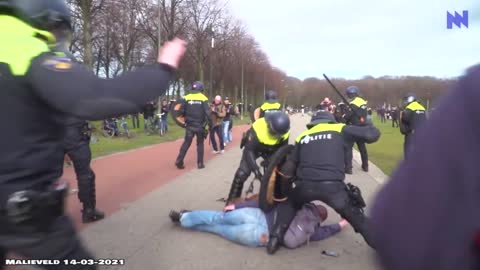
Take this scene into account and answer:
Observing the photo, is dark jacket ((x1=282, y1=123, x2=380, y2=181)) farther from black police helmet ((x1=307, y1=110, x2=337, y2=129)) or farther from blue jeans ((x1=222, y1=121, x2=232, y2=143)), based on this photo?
blue jeans ((x1=222, y1=121, x2=232, y2=143))

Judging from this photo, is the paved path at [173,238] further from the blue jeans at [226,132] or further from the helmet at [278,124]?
the blue jeans at [226,132]

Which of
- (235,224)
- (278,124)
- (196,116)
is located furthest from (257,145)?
(196,116)

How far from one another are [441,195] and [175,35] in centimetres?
1619

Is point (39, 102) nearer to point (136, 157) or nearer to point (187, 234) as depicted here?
point (187, 234)

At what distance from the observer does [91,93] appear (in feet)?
5.36

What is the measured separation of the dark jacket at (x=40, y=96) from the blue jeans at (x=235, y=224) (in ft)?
11.0

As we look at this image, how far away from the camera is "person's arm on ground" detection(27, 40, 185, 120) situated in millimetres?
1618

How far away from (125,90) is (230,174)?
8.59 m

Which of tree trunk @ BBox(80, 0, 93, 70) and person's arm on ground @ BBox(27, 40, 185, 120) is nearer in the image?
person's arm on ground @ BBox(27, 40, 185, 120)

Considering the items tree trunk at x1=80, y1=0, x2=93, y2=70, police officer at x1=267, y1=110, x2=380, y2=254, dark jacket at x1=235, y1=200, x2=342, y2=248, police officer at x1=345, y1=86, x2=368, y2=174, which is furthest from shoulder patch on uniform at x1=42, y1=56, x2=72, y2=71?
tree trunk at x1=80, y1=0, x2=93, y2=70

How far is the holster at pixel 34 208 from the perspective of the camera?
67.7 inches

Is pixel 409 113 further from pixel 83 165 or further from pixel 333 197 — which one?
pixel 83 165

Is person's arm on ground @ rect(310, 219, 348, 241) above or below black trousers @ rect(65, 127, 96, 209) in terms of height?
below

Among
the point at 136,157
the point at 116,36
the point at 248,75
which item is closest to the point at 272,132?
the point at 136,157
